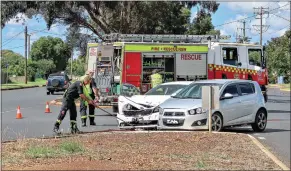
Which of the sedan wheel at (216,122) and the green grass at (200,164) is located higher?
the sedan wheel at (216,122)

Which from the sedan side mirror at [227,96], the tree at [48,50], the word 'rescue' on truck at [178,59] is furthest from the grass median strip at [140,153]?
the tree at [48,50]

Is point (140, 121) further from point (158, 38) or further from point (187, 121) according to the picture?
point (158, 38)

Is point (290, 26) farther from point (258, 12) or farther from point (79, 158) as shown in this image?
point (79, 158)

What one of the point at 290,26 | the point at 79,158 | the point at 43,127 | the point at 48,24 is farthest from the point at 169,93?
the point at 290,26

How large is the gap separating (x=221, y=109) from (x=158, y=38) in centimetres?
921

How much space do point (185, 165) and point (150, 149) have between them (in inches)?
71.6

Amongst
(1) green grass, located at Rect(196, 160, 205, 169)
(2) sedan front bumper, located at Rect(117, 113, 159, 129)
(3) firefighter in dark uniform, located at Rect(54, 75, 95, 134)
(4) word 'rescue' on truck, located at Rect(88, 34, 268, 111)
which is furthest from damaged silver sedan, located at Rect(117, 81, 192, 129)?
(4) word 'rescue' on truck, located at Rect(88, 34, 268, 111)

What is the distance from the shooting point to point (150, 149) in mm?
9781

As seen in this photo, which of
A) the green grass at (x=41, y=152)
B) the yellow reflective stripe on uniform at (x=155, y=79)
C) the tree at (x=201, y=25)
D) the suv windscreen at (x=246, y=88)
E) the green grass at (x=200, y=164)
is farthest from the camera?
the tree at (x=201, y=25)

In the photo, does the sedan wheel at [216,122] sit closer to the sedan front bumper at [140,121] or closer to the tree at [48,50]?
the sedan front bumper at [140,121]

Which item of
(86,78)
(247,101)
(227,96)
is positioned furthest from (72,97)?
(247,101)

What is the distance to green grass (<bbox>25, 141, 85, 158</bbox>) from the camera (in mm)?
8813

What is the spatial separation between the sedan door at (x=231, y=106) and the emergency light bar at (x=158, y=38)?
8.02 m

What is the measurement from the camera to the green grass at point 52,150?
8813 mm
